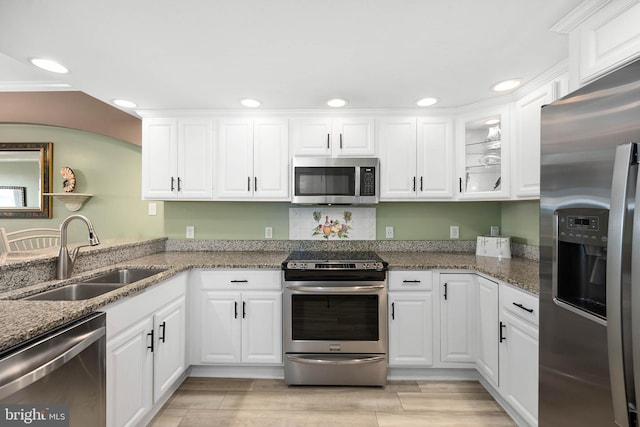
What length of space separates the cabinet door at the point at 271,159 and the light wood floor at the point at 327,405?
1542 mm

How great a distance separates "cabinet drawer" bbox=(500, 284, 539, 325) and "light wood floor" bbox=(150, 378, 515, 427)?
0.73 meters

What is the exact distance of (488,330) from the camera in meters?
2.16

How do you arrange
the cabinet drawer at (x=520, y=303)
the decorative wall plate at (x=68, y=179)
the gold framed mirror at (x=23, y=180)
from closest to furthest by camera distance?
the cabinet drawer at (x=520, y=303) < the decorative wall plate at (x=68, y=179) < the gold framed mirror at (x=23, y=180)

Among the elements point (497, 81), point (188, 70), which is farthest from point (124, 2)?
point (497, 81)

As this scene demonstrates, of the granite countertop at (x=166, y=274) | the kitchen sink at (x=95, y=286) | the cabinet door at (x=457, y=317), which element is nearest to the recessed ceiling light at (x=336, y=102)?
the granite countertop at (x=166, y=274)

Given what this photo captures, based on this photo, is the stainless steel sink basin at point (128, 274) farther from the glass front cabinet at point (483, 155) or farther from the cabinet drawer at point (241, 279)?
the glass front cabinet at point (483, 155)

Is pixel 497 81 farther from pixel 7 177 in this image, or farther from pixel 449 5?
pixel 7 177

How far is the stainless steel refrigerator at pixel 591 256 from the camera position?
0.90 m

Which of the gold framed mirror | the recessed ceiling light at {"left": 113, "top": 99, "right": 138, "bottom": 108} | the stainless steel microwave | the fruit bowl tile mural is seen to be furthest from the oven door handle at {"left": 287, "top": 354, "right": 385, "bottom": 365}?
the gold framed mirror

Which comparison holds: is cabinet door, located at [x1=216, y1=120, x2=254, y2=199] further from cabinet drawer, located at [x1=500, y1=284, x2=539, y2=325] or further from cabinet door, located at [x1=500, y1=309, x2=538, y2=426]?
cabinet door, located at [x1=500, y1=309, x2=538, y2=426]

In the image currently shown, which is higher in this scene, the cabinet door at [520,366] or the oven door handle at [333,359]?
the cabinet door at [520,366]

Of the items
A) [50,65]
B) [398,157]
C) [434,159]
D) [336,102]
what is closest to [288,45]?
[336,102]

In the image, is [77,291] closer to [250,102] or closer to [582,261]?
[250,102]

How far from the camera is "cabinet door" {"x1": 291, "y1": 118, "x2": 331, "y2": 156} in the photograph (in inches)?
108
